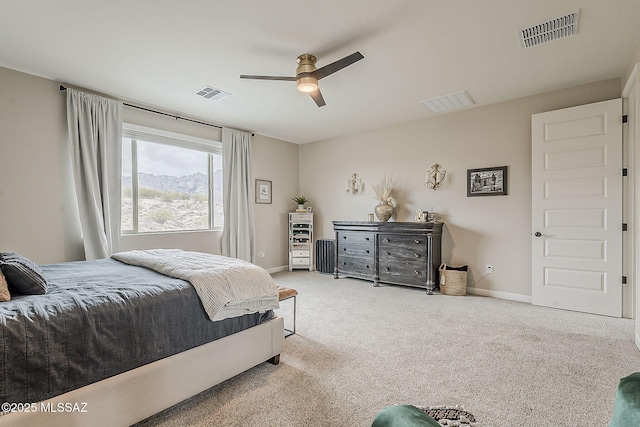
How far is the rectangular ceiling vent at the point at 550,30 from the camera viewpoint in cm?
237

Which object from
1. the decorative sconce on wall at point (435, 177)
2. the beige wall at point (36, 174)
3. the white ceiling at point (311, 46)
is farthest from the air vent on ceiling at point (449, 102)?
the beige wall at point (36, 174)

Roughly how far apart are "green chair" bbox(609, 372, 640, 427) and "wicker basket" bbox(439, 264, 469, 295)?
3.73 metres

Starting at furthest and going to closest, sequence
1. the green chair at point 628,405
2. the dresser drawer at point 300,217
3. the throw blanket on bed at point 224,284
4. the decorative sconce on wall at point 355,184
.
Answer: the dresser drawer at point 300,217, the decorative sconce on wall at point 355,184, the throw blanket on bed at point 224,284, the green chair at point 628,405

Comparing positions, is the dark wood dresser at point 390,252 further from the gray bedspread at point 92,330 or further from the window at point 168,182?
the gray bedspread at point 92,330

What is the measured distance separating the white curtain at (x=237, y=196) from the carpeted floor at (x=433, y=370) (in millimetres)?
2050

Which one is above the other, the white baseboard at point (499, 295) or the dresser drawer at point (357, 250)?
the dresser drawer at point (357, 250)

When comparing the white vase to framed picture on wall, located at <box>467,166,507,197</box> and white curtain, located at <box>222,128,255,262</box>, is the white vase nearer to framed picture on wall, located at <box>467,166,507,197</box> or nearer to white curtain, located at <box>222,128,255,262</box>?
framed picture on wall, located at <box>467,166,507,197</box>

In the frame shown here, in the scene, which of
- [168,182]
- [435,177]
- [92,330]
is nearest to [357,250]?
[435,177]

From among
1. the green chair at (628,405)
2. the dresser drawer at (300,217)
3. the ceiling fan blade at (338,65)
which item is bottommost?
the green chair at (628,405)

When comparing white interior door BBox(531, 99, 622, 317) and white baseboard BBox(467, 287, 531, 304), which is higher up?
white interior door BBox(531, 99, 622, 317)

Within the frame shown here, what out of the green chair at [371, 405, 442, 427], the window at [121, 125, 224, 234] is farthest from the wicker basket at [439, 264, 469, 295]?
the green chair at [371, 405, 442, 427]

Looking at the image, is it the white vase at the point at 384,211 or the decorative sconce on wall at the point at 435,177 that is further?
the white vase at the point at 384,211

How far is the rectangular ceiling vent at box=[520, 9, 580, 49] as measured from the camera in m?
2.37

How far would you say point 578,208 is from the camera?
11.5ft
